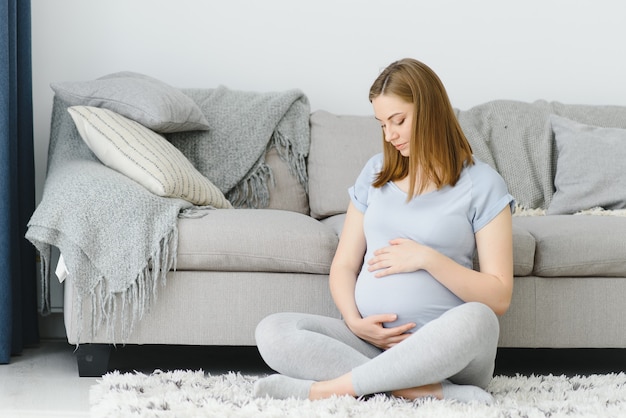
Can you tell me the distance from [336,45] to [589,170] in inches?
41.5

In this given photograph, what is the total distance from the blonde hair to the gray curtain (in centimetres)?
112

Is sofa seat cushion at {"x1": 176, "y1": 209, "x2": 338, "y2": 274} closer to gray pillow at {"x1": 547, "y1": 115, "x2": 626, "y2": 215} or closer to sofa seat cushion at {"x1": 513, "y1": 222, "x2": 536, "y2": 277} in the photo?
sofa seat cushion at {"x1": 513, "y1": 222, "x2": 536, "y2": 277}

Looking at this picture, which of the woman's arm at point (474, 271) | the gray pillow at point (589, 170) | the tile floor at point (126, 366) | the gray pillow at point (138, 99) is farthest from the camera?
the gray pillow at point (589, 170)

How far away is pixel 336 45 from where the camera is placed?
329cm

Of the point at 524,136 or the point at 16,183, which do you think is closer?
the point at 16,183

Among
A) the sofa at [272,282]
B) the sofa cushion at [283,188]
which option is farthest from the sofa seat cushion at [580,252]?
the sofa cushion at [283,188]

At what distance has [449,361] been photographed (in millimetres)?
1713

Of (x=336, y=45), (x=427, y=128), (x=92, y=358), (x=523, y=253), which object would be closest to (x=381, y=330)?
(x=427, y=128)

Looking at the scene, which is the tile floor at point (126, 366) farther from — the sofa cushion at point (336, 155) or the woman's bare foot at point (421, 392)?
the woman's bare foot at point (421, 392)

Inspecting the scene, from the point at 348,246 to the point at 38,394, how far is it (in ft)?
2.75

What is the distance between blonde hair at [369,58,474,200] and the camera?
190 cm

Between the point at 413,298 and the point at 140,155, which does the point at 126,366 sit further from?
the point at 413,298

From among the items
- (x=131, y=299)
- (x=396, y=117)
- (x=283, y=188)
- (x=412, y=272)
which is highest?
(x=396, y=117)

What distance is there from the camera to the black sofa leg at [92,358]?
2.28 meters
